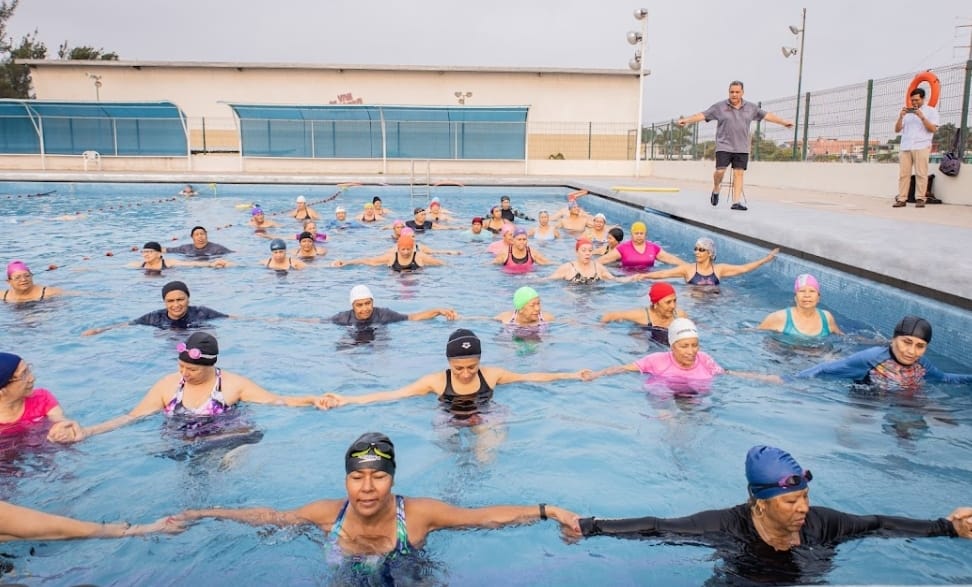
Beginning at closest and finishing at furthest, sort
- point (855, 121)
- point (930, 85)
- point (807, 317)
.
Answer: point (807, 317), point (930, 85), point (855, 121)

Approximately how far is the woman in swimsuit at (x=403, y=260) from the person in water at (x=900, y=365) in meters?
6.93

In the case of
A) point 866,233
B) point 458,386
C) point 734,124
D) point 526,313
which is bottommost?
point 458,386

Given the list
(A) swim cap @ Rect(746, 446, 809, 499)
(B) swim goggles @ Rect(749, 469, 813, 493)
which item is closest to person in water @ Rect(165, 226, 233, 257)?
(A) swim cap @ Rect(746, 446, 809, 499)

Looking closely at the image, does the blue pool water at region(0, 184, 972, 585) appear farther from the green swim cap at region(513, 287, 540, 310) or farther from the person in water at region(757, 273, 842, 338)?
the green swim cap at region(513, 287, 540, 310)

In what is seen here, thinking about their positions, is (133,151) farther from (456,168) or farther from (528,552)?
(528,552)

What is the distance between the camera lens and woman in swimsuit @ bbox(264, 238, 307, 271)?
37.7 feet

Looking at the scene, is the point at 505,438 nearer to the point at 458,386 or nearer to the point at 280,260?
the point at 458,386

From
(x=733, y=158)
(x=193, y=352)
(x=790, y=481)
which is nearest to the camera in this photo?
(x=790, y=481)

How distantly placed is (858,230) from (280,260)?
806 centimetres

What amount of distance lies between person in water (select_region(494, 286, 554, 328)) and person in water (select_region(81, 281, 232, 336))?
319 centimetres

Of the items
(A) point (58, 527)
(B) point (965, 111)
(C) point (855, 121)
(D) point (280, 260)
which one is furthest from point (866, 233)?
(C) point (855, 121)

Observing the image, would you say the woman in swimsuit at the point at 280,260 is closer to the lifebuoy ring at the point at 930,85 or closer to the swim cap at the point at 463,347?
the swim cap at the point at 463,347

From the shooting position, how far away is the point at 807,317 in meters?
7.32

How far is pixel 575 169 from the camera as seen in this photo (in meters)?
32.2
